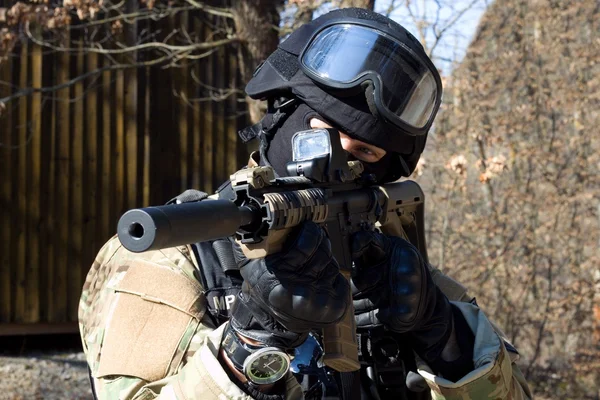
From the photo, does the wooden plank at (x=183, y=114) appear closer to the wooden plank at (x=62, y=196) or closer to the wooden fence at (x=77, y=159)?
the wooden fence at (x=77, y=159)

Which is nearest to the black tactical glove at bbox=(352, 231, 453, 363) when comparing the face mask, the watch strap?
the face mask

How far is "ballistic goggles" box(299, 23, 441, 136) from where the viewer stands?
8.13ft

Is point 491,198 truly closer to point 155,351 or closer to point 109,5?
point 109,5

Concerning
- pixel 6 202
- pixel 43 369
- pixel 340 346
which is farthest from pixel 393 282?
pixel 6 202

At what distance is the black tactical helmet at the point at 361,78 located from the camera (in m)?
2.48

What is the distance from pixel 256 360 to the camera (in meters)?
1.98

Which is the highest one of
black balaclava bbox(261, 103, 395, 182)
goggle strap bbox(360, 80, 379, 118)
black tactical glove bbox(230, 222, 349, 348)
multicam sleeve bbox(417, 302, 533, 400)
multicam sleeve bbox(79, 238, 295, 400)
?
goggle strap bbox(360, 80, 379, 118)

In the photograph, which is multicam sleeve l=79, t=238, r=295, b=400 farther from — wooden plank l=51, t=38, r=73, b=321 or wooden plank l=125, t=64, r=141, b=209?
wooden plank l=125, t=64, r=141, b=209

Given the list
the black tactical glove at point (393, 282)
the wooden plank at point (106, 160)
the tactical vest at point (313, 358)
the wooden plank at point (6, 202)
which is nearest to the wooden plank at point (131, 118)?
the wooden plank at point (106, 160)

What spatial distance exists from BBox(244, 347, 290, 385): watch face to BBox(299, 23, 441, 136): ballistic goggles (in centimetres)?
88

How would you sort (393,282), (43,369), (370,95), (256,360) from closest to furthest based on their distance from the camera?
(256,360) → (393,282) → (370,95) → (43,369)

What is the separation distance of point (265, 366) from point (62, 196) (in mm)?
6799

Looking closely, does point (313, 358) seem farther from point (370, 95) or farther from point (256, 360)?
point (370, 95)

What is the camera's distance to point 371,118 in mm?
2500
